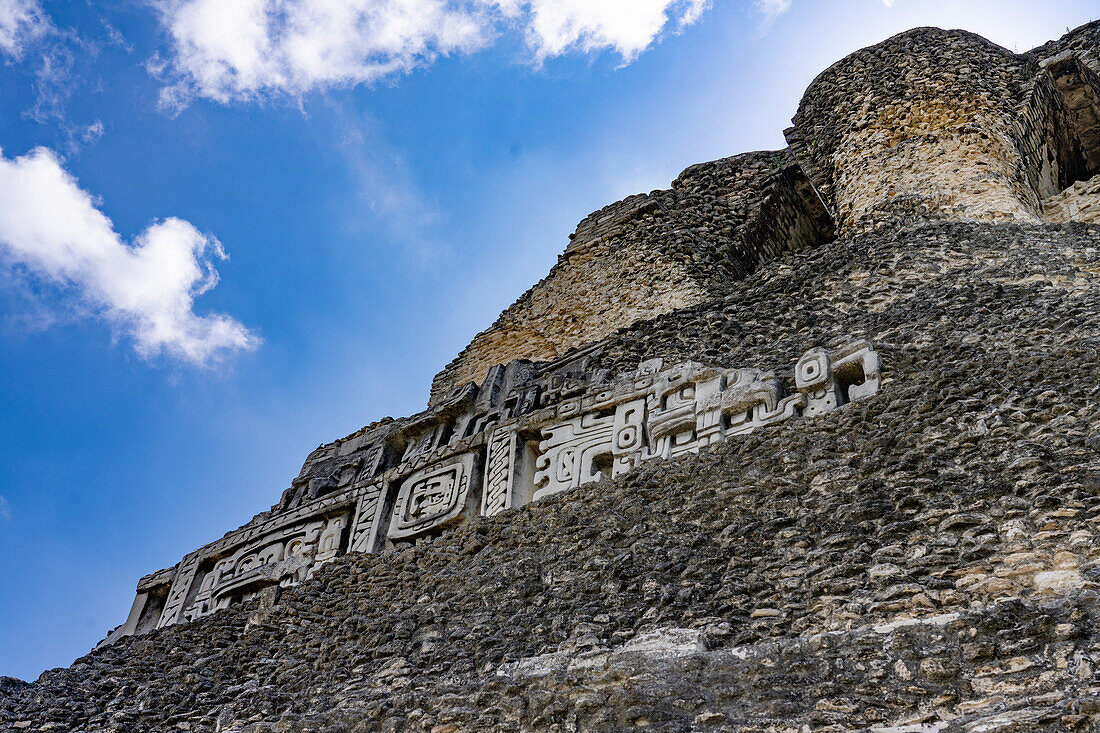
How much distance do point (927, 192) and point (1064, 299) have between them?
3.09 metres

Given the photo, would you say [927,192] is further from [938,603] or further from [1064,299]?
[938,603]

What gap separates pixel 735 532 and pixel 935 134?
566 cm

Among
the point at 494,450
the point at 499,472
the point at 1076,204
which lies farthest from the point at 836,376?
the point at 1076,204

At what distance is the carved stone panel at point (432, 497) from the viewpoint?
17.9 ft

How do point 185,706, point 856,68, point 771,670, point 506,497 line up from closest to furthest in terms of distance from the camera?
point 771,670
point 185,706
point 506,497
point 856,68

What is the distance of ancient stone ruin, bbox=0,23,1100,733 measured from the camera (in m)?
2.74

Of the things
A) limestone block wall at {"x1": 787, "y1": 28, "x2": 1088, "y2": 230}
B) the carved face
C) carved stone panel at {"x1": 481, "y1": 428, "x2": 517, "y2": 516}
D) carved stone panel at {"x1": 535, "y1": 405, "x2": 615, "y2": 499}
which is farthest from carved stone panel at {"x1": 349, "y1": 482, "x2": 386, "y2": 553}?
limestone block wall at {"x1": 787, "y1": 28, "x2": 1088, "y2": 230}

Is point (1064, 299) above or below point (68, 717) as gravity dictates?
above

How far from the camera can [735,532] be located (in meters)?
3.61

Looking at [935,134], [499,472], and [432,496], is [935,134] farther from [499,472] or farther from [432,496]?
[432,496]

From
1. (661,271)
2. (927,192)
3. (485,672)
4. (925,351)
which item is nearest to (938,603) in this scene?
(485,672)

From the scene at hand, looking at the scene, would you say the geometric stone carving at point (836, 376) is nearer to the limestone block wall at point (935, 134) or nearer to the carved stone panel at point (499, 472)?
the carved stone panel at point (499, 472)

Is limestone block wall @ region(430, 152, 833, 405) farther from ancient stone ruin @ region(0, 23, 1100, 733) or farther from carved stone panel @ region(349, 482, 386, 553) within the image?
carved stone panel @ region(349, 482, 386, 553)

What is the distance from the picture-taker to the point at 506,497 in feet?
17.0
